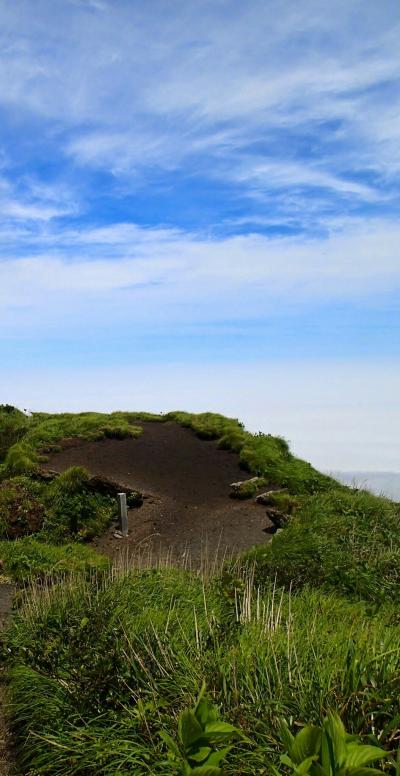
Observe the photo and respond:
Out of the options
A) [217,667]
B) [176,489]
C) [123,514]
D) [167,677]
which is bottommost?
[167,677]

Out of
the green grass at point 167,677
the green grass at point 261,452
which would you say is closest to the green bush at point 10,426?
the green grass at point 261,452

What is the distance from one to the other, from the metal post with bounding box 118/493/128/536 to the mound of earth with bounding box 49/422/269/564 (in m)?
0.23

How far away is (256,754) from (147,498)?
1201 centimetres

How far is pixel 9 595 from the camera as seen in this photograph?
379 inches

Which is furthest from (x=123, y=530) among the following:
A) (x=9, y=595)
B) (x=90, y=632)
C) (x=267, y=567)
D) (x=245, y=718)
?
(x=245, y=718)

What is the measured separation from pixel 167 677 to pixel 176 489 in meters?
11.5

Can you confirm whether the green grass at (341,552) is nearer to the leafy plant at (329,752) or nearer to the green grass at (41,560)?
the green grass at (41,560)

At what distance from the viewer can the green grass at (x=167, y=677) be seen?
4.08 m

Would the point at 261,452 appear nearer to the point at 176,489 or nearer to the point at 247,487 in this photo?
the point at 247,487

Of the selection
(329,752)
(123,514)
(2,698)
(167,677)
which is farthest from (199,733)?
(123,514)

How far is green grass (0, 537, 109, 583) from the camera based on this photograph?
10.1 m

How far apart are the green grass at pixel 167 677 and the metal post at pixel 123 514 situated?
6781 millimetres

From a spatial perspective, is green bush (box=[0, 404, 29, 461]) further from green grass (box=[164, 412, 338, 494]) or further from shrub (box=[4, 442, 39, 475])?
green grass (box=[164, 412, 338, 494])

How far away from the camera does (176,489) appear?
1641cm
